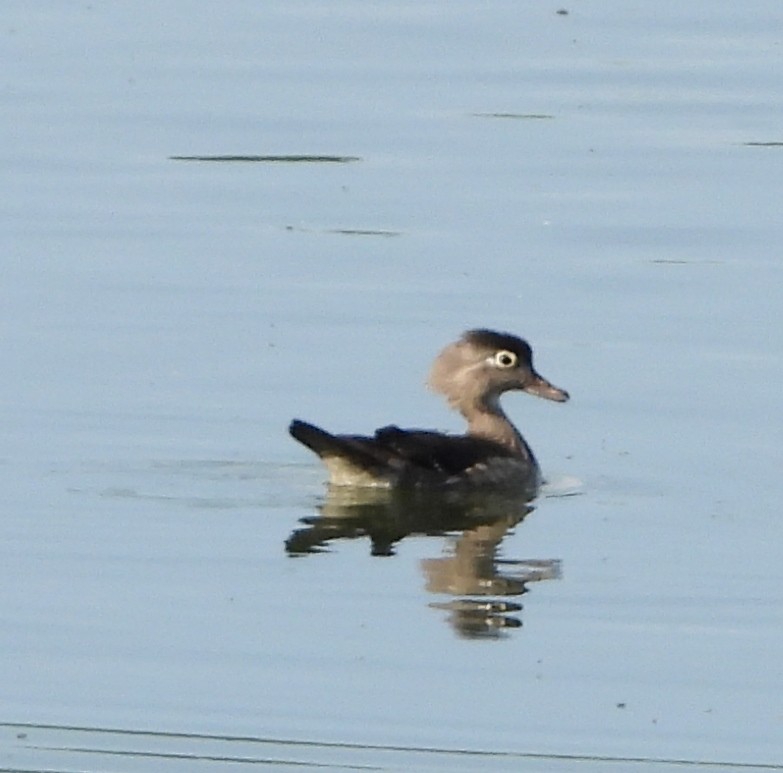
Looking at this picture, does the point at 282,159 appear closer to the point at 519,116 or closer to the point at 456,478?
the point at 519,116

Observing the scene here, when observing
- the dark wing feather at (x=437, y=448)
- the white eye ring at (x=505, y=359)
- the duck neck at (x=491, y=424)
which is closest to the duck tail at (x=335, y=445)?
the dark wing feather at (x=437, y=448)

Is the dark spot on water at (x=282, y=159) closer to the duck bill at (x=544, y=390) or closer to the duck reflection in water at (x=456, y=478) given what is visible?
the duck reflection in water at (x=456, y=478)

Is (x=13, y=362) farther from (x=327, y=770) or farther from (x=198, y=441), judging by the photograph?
(x=327, y=770)

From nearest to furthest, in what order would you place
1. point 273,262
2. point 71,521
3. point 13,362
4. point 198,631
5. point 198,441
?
point 198,631 → point 71,521 → point 198,441 → point 13,362 → point 273,262

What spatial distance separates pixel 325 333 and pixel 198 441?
2.02 meters

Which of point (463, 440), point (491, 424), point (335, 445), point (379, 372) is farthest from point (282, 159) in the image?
point (335, 445)

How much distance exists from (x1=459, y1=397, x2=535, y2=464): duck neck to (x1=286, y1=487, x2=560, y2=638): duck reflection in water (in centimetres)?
53

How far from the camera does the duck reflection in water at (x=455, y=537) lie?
36.9ft

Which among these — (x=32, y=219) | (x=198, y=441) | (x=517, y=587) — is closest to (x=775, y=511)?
(x=517, y=587)

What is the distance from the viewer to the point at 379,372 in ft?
48.9

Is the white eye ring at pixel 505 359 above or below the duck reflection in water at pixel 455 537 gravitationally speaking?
above

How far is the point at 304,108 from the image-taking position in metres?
21.3

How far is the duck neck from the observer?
14430 mm

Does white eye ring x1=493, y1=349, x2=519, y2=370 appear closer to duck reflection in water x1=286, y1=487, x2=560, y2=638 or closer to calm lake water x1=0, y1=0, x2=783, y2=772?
calm lake water x1=0, y1=0, x2=783, y2=772
